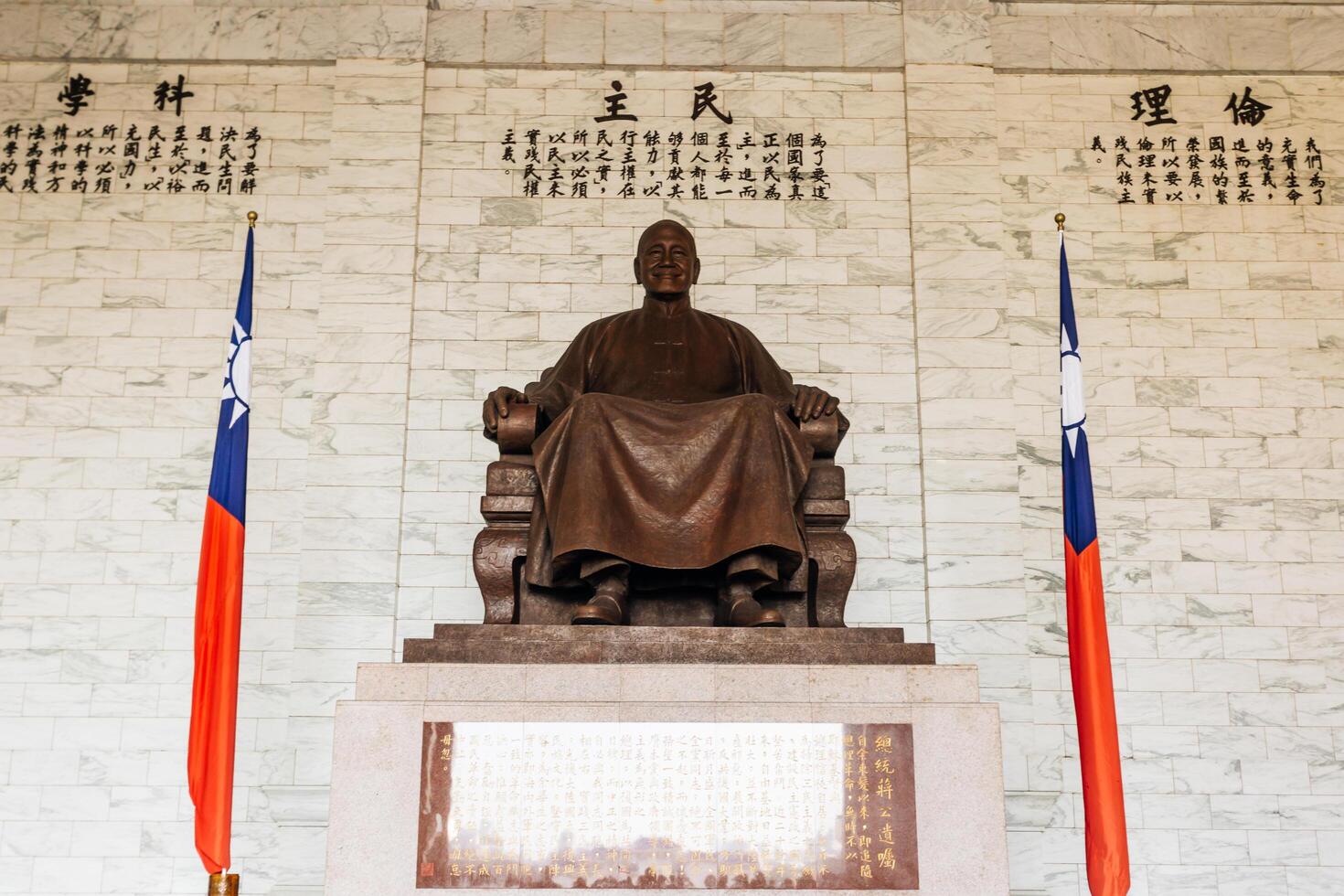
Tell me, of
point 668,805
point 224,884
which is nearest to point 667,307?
point 668,805

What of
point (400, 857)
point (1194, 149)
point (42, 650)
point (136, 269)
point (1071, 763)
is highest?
point (1194, 149)

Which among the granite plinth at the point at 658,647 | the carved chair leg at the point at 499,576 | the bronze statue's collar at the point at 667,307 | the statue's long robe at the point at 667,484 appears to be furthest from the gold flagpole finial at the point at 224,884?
the bronze statue's collar at the point at 667,307

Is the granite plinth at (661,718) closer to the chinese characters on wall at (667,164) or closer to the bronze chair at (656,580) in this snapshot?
the bronze chair at (656,580)

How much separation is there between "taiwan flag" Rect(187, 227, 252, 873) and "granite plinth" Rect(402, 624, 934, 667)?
0.98 m

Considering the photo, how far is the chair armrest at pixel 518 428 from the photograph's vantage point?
4734 mm

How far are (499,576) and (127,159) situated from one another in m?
3.22

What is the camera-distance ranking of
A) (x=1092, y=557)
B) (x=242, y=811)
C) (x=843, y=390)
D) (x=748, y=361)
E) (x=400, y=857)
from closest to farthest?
(x=400, y=857), (x=1092, y=557), (x=748, y=361), (x=242, y=811), (x=843, y=390)

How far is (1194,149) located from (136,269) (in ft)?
15.6

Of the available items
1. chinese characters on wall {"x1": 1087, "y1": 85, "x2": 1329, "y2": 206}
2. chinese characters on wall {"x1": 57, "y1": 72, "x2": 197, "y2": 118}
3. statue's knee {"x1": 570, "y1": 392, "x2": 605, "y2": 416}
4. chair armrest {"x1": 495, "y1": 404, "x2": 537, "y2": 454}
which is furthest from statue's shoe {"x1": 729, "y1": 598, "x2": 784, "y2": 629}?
chinese characters on wall {"x1": 57, "y1": 72, "x2": 197, "y2": 118}

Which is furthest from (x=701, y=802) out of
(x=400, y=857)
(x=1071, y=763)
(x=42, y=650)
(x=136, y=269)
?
(x=136, y=269)

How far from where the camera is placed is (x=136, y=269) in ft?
20.9

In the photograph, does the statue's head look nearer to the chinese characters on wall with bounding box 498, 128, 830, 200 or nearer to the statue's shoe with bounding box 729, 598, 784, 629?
the chinese characters on wall with bounding box 498, 128, 830, 200

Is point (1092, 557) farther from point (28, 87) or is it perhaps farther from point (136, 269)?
point (28, 87)

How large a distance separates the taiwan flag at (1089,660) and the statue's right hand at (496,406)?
6.38 ft
